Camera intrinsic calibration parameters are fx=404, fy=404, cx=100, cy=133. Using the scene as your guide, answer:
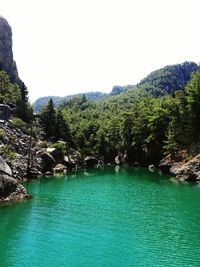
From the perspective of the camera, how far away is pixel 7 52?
172875mm

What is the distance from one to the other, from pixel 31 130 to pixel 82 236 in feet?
242

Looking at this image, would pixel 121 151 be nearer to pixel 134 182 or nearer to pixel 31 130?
pixel 31 130

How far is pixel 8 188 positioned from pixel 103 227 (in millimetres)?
21222

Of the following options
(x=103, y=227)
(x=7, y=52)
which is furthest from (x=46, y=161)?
(x=7, y=52)

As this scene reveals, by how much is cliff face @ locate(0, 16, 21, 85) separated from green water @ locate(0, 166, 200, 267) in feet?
319

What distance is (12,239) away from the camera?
150 ft

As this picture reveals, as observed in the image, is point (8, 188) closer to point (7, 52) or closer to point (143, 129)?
point (143, 129)

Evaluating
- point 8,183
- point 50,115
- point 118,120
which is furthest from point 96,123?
point 8,183

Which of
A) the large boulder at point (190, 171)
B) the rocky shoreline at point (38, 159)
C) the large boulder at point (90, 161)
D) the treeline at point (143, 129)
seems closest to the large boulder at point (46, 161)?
the rocky shoreline at point (38, 159)

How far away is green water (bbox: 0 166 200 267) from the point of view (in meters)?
39.8

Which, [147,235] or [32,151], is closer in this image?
[147,235]

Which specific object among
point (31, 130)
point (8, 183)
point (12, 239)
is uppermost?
point (31, 130)

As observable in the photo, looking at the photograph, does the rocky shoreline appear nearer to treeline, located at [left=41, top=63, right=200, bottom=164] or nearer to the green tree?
the green tree

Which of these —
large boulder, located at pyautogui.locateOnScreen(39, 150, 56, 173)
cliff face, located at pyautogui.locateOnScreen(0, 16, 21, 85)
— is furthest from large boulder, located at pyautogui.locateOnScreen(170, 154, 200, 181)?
cliff face, located at pyautogui.locateOnScreen(0, 16, 21, 85)
